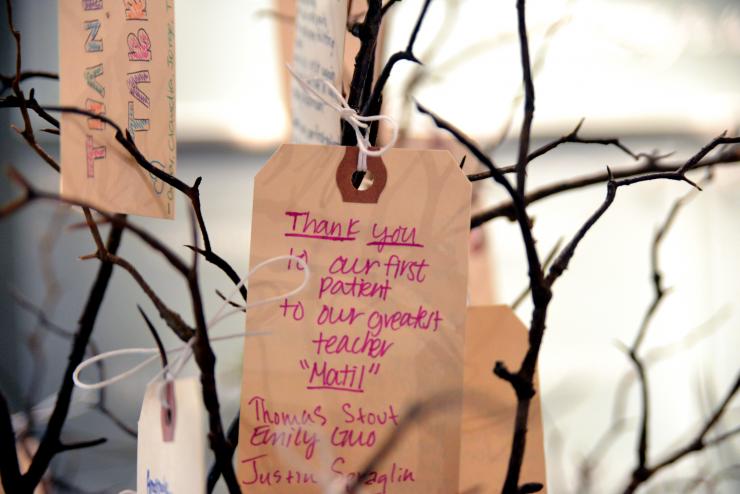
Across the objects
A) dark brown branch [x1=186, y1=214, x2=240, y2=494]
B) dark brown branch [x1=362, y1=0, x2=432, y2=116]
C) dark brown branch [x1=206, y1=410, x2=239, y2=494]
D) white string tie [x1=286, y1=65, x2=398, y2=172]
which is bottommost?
dark brown branch [x1=206, y1=410, x2=239, y2=494]

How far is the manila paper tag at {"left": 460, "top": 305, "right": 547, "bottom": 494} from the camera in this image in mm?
375

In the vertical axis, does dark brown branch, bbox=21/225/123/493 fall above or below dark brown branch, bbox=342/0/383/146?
below

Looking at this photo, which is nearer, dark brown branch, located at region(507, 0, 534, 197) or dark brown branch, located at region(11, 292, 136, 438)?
dark brown branch, located at region(507, 0, 534, 197)

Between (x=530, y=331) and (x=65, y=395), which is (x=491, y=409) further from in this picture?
(x=65, y=395)

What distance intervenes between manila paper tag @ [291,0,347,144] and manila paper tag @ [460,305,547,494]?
0.15m

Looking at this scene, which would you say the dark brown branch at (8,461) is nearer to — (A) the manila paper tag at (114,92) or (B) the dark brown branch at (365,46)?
(A) the manila paper tag at (114,92)

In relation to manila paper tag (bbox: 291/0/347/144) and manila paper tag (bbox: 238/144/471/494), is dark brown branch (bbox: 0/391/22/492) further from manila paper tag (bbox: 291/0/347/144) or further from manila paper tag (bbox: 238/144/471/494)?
manila paper tag (bbox: 291/0/347/144)

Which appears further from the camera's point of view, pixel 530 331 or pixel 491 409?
pixel 491 409

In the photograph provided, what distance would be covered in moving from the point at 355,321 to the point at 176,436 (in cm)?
10

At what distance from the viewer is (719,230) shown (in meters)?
1.18

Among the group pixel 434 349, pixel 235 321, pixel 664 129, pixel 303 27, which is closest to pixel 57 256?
pixel 235 321

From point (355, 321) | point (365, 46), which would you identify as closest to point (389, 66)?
point (365, 46)

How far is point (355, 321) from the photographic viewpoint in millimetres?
329

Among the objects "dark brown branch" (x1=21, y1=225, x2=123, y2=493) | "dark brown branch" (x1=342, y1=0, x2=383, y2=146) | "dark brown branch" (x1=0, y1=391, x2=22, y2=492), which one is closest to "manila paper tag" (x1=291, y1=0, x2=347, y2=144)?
"dark brown branch" (x1=342, y1=0, x2=383, y2=146)
